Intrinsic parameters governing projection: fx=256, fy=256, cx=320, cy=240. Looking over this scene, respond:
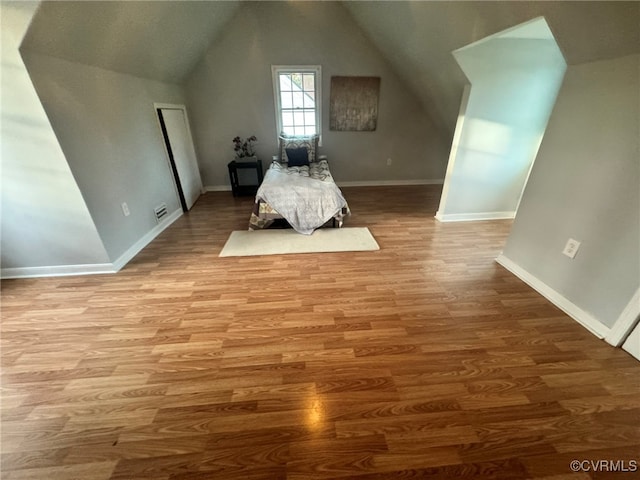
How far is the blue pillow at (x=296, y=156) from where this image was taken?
395cm

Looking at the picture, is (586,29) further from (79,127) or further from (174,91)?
(174,91)

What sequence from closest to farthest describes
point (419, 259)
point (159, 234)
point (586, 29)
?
point (586, 29)
point (419, 259)
point (159, 234)

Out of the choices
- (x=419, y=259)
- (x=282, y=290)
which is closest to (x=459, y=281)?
(x=419, y=259)

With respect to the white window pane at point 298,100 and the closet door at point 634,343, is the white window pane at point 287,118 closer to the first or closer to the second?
the white window pane at point 298,100

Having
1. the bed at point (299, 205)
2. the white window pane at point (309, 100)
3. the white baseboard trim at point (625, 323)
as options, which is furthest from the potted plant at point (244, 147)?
the white baseboard trim at point (625, 323)

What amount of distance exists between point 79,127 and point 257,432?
2.45 metres

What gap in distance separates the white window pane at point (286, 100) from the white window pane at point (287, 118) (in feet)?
→ 0.30

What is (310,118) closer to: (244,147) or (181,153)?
(244,147)

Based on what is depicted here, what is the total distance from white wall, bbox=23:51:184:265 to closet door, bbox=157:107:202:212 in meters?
0.13

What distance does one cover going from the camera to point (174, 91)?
11.7 feet

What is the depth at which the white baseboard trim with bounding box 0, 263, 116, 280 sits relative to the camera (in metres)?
2.10

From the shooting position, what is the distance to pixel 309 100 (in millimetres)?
4176

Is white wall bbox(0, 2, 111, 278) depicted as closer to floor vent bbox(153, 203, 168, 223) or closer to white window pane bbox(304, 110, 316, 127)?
floor vent bbox(153, 203, 168, 223)

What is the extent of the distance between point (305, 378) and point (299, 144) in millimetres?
3470
